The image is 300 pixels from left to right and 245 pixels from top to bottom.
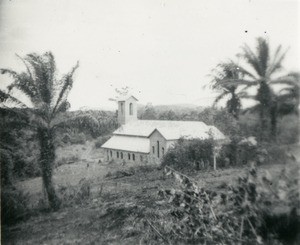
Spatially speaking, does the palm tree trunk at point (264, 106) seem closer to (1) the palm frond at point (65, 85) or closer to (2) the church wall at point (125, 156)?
(1) the palm frond at point (65, 85)

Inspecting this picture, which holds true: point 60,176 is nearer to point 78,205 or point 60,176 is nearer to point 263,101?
point 78,205

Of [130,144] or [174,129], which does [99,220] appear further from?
[130,144]

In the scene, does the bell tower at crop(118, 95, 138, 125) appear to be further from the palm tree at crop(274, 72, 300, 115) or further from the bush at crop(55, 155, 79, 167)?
the palm tree at crop(274, 72, 300, 115)

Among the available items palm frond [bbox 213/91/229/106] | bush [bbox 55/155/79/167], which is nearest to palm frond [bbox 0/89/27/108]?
palm frond [bbox 213/91/229/106]

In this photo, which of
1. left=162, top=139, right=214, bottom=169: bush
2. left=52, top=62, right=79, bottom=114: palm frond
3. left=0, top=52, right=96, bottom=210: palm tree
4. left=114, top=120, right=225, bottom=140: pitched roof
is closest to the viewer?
left=0, top=52, right=96, bottom=210: palm tree

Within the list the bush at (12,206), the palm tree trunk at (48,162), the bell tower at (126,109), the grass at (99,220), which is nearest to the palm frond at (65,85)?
the palm tree trunk at (48,162)

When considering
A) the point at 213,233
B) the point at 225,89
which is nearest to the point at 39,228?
the point at 213,233

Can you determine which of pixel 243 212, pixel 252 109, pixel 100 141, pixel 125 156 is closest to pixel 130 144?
pixel 125 156
